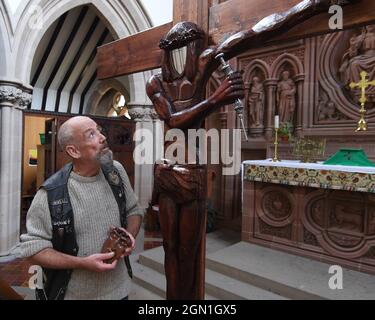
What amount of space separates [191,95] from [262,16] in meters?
0.35

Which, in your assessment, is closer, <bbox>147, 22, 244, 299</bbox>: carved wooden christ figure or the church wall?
<bbox>147, 22, 244, 299</bbox>: carved wooden christ figure

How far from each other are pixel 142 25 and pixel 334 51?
9.83 ft

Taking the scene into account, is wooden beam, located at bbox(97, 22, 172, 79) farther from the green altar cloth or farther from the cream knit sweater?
the green altar cloth

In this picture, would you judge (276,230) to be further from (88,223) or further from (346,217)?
(88,223)

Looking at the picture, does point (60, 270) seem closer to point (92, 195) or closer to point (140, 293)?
point (92, 195)

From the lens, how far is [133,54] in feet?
4.58

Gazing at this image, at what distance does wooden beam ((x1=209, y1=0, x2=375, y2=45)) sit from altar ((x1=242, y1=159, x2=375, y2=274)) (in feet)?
7.57

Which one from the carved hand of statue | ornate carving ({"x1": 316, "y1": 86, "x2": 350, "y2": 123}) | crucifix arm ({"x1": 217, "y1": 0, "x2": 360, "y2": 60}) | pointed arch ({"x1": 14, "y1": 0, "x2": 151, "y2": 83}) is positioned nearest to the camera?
crucifix arm ({"x1": 217, "y1": 0, "x2": 360, "y2": 60})

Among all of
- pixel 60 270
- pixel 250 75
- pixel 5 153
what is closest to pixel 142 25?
pixel 250 75

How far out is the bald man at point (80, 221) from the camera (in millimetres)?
1001

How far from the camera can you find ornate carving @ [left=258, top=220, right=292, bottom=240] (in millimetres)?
3580

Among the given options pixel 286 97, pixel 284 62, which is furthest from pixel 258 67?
pixel 286 97

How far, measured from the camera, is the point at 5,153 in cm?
396

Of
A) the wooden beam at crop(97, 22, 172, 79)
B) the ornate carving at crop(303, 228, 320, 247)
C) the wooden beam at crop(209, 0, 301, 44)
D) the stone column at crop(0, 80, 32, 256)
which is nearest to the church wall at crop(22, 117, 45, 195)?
the stone column at crop(0, 80, 32, 256)
